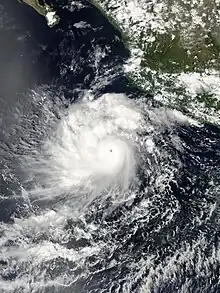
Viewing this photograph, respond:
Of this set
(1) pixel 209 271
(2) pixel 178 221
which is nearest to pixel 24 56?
(2) pixel 178 221

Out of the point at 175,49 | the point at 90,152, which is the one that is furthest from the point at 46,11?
the point at 90,152

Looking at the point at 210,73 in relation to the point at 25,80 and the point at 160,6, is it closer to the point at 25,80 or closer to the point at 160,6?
the point at 160,6

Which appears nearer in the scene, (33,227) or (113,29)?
(33,227)

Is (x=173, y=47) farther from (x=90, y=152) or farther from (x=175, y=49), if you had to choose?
(x=90, y=152)

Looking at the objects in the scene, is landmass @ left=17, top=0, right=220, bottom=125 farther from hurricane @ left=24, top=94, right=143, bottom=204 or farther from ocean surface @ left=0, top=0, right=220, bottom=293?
hurricane @ left=24, top=94, right=143, bottom=204

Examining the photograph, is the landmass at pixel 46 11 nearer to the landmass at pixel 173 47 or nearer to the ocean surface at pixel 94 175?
the landmass at pixel 173 47
